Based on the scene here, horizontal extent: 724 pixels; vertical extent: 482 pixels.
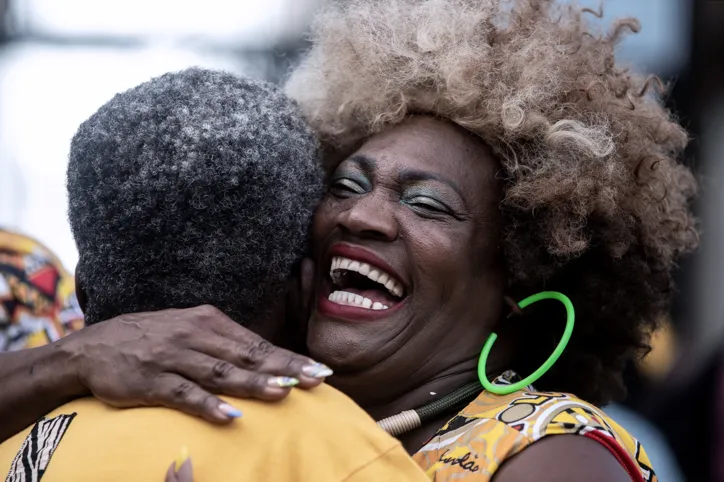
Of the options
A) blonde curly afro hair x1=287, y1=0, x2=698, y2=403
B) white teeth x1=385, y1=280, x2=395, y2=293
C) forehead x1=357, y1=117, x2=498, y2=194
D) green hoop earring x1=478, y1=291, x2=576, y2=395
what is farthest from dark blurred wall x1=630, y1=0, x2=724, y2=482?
white teeth x1=385, y1=280, x2=395, y2=293

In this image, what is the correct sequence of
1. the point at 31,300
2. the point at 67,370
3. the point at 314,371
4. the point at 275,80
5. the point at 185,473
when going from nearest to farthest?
the point at 185,473
the point at 314,371
the point at 67,370
the point at 31,300
the point at 275,80

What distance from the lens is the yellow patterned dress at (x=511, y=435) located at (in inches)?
92.0

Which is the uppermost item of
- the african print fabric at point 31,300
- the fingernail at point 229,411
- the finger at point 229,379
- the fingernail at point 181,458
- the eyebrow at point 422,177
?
the eyebrow at point 422,177

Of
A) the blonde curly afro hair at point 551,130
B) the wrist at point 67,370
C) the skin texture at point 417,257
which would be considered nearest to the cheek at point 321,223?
the skin texture at point 417,257

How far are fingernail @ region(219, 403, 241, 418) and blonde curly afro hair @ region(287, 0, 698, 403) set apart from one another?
4.39 ft

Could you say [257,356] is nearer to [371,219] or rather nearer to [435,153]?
[371,219]

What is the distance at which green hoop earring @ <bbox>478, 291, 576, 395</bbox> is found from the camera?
270 centimetres

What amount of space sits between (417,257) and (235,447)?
108cm

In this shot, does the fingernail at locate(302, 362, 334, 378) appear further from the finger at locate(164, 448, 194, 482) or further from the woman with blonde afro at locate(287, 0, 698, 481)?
the woman with blonde afro at locate(287, 0, 698, 481)

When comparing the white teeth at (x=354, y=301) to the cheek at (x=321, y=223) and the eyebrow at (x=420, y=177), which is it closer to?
the cheek at (x=321, y=223)

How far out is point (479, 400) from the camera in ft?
9.00

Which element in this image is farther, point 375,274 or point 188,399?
point 375,274

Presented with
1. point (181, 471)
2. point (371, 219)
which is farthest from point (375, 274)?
point (181, 471)

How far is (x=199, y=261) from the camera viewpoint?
2.31m
